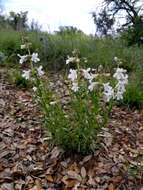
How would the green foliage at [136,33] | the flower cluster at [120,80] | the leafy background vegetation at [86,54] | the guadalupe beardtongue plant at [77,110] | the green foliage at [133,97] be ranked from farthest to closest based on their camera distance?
the green foliage at [136,33] < the leafy background vegetation at [86,54] < the green foliage at [133,97] < the guadalupe beardtongue plant at [77,110] < the flower cluster at [120,80]

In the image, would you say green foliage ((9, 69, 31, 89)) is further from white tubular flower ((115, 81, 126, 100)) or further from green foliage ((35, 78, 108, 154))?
white tubular flower ((115, 81, 126, 100))

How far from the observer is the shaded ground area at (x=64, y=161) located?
3498 millimetres

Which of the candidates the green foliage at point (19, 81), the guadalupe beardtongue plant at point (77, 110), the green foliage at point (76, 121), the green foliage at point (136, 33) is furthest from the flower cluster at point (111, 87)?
the green foliage at point (136, 33)

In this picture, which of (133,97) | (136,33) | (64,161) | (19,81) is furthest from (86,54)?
(136,33)

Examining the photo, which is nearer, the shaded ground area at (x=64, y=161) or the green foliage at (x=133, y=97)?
the shaded ground area at (x=64, y=161)

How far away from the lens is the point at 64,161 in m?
3.71

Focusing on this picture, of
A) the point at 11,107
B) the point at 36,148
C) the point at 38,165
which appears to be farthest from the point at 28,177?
the point at 11,107

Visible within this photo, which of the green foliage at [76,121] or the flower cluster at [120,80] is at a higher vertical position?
the flower cluster at [120,80]

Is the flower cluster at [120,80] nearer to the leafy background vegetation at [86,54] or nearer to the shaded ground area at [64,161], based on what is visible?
the shaded ground area at [64,161]

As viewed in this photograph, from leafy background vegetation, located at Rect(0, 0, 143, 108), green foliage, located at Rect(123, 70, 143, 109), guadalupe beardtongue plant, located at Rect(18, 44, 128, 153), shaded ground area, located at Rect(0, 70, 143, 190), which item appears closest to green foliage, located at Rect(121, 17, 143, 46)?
leafy background vegetation, located at Rect(0, 0, 143, 108)

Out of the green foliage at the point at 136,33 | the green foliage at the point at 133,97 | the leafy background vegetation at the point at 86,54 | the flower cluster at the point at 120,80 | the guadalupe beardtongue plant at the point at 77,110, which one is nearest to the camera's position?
the flower cluster at the point at 120,80

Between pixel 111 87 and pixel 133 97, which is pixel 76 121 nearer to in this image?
pixel 111 87

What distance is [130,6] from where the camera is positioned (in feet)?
52.6

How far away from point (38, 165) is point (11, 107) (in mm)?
1289
